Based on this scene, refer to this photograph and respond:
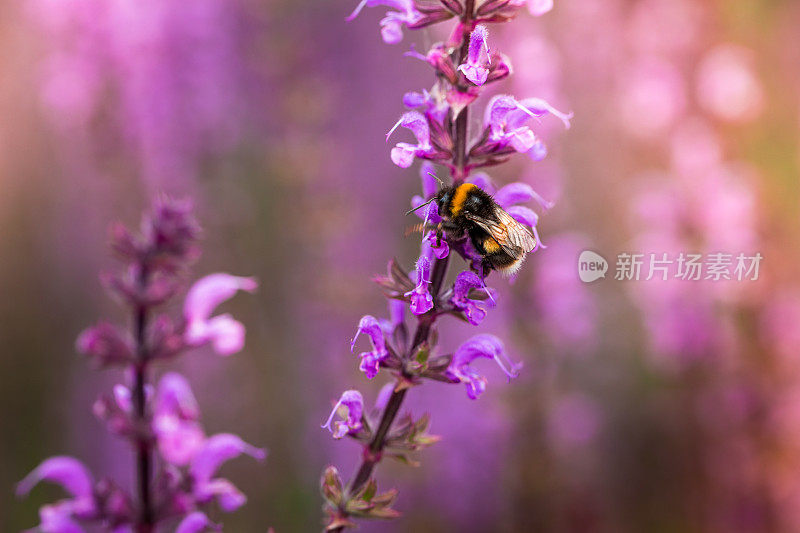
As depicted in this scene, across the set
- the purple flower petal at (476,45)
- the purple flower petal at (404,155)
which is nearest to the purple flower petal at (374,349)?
the purple flower petal at (404,155)

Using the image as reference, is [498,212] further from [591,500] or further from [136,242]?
[591,500]

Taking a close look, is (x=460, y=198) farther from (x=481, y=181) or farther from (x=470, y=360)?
(x=470, y=360)

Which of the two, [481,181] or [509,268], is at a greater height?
[481,181]

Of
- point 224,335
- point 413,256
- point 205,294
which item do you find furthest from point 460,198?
point 413,256

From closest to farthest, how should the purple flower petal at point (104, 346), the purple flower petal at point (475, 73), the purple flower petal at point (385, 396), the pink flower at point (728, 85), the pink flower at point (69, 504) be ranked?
the purple flower petal at point (475, 73) → the purple flower petal at point (385, 396) → the purple flower petal at point (104, 346) → the pink flower at point (69, 504) → the pink flower at point (728, 85)

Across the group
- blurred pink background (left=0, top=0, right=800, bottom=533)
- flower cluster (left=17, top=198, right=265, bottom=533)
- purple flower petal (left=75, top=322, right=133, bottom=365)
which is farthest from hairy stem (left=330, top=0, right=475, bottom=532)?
blurred pink background (left=0, top=0, right=800, bottom=533)

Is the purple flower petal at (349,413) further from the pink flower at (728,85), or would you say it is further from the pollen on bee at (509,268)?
the pink flower at (728,85)

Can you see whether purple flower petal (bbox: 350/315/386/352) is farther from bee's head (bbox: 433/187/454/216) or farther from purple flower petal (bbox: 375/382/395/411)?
bee's head (bbox: 433/187/454/216)
